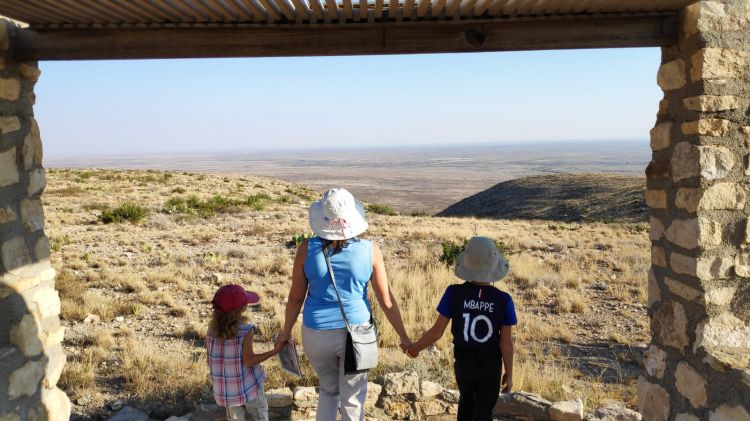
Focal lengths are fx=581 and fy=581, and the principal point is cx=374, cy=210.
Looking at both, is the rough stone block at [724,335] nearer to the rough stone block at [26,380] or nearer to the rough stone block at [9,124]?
the rough stone block at [26,380]

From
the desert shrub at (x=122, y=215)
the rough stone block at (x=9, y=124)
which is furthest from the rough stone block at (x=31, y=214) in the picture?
the desert shrub at (x=122, y=215)

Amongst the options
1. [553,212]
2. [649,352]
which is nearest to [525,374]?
[649,352]

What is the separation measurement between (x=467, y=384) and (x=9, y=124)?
10.8ft

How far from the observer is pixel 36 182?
3922 mm

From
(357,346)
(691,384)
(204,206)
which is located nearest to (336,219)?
(357,346)

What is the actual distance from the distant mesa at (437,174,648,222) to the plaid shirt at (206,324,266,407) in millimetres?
24963

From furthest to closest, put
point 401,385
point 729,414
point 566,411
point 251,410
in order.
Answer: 1. point 401,385
2. point 566,411
3. point 251,410
4. point 729,414

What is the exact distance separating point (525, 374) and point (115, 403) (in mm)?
3863

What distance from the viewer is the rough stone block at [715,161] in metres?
3.38

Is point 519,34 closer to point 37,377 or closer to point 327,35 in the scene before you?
point 327,35

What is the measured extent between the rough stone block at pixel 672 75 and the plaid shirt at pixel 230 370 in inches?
123

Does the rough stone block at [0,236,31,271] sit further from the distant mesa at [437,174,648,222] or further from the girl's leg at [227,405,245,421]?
the distant mesa at [437,174,648,222]

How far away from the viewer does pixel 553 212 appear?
1244 inches

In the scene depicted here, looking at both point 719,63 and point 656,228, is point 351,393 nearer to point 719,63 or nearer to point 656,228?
point 656,228
